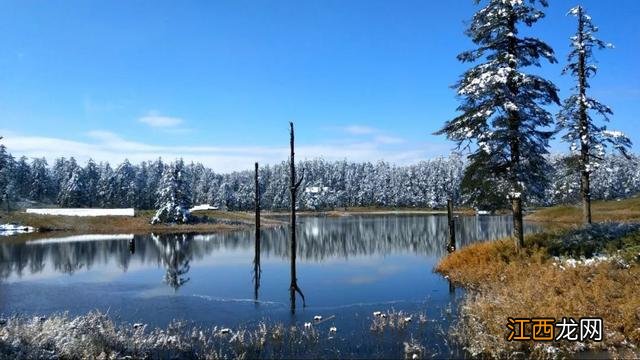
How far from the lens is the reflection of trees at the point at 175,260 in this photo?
31766 millimetres

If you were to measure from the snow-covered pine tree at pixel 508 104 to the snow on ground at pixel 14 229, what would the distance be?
254ft

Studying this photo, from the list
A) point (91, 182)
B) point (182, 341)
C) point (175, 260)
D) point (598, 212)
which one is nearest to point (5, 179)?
point (91, 182)

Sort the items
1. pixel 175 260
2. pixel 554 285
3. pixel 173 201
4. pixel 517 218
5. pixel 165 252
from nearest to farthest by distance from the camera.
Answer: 1. pixel 554 285
2. pixel 517 218
3. pixel 175 260
4. pixel 165 252
5. pixel 173 201

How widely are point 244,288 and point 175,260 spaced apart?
17766mm

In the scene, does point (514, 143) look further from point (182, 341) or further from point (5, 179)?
point (5, 179)

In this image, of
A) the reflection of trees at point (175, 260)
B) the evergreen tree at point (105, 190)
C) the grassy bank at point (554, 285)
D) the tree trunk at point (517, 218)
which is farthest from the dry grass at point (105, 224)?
the tree trunk at point (517, 218)

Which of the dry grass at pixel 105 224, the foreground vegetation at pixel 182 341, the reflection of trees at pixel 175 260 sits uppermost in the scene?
the dry grass at pixel 105 224

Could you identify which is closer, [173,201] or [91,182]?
[173,201]

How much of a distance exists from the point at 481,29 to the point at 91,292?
83.4 ft

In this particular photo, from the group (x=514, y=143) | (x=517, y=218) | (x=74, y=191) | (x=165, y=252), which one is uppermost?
(x=74, y=191)

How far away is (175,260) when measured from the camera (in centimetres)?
4341

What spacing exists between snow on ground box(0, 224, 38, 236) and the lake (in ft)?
110

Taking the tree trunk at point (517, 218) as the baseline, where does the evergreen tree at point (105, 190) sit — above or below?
above

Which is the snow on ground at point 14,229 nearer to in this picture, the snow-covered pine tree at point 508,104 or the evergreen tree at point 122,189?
the evergreen tree at point 122,189
